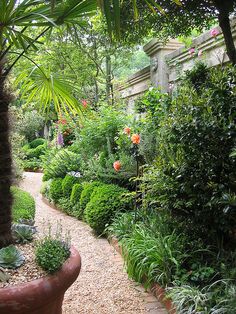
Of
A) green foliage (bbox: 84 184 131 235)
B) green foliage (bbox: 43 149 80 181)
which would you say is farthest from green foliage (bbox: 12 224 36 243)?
green foliage (bbox: 43 149 80 181)

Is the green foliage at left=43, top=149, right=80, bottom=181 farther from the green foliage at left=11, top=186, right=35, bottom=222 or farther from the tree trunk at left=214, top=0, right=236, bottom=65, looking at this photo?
the tree trunk at left=214, top=0, right=236, bottom=65

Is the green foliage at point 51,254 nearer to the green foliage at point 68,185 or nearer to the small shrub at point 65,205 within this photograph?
the small shrub at point 65,205

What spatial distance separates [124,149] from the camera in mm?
5371

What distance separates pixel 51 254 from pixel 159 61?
16.5 ft

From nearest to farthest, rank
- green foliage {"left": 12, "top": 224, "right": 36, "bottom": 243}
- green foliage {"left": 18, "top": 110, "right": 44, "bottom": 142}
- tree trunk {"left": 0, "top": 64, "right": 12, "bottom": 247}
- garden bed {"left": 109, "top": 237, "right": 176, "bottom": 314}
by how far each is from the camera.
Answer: tree trunk {"left": 0, "top": 64, "right": 12, "bottom": 247}, garden bed {"left": 109, "top": 237, "right": 176, "bottom": 314}, green foliage {"left": 12, "top": 224, "right": 36, "bottom": 243}, green foliage {"left": 18, "top": 110, "right": 44, "bottom": 142}

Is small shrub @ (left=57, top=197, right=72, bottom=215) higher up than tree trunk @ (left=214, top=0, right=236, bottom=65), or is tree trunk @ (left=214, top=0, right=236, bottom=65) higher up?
tree trunk @ (left=214, top=0, right=236, bottom=65)

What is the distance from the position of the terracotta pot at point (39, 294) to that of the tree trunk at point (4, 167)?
1.92ft

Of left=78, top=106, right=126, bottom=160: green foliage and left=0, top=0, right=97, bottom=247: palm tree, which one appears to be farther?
left=78, top=106, right=126, bottom=160: green foliage

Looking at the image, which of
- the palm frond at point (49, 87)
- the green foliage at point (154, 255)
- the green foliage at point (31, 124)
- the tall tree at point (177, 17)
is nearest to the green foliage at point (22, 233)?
the green foliage at point (154, 255)

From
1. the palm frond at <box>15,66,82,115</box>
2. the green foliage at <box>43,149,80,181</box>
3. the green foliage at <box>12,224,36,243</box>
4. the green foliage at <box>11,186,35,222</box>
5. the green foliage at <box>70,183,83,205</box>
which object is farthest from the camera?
the green foliage at <box>43,149,80,181</box>

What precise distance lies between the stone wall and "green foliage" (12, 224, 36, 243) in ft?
10.4

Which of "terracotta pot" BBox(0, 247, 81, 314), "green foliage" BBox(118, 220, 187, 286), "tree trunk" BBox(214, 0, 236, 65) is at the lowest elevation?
"green foliage" BBox(118, 220, 187, 286)

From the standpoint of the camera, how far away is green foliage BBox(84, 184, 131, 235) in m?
4.57

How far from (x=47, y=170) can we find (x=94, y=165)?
7.15ft
